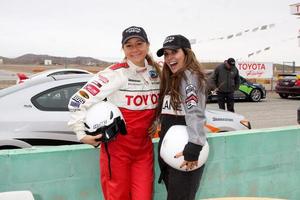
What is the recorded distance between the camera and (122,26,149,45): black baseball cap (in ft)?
9.11

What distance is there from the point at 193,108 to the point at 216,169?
1364 millimetres

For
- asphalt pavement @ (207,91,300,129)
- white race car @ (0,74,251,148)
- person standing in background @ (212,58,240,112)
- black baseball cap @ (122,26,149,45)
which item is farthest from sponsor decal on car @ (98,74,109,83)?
asphalt pavement @ (207,91,300,129)

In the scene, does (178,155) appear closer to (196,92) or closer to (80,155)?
(196,92)

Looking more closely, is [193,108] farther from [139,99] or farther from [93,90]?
[93,90]

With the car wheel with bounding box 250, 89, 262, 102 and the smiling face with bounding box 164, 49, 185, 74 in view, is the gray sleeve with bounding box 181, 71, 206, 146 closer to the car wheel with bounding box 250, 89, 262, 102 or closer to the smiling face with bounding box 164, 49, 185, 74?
the smiling face with bounding box 164, 49, 185, 74

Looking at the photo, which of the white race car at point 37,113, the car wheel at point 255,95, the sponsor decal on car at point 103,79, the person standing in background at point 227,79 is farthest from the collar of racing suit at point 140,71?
the car wheel at point 255,95

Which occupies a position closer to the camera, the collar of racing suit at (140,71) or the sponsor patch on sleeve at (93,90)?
the sponsor patch on sleeve at (93,90)

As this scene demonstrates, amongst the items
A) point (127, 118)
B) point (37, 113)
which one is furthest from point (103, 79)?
point (37, 113)

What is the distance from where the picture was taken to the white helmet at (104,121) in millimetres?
2689

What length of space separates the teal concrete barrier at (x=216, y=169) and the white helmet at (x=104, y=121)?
2.19 feet

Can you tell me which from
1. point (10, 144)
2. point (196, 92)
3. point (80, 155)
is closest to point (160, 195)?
point (80, 155)

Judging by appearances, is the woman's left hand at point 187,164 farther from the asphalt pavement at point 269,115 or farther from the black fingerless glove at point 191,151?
the asphalt pavement at point 269,115

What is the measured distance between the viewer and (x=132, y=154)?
288 cm

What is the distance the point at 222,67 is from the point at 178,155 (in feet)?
25.5
